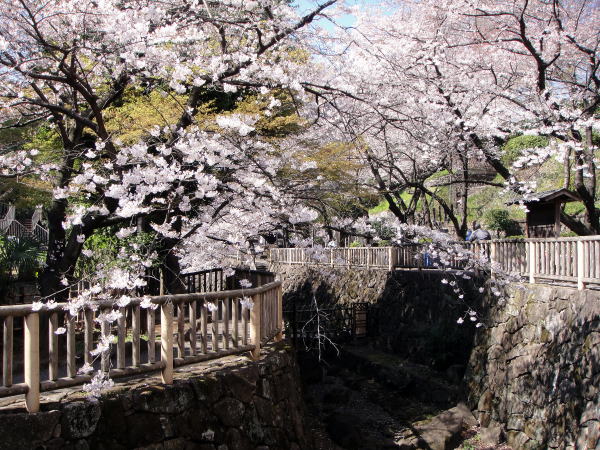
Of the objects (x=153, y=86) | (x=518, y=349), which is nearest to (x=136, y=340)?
(x=153, y=86)

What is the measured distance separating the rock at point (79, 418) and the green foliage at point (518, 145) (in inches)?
974

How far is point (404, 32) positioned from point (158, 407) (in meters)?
12.8

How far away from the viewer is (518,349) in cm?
1105

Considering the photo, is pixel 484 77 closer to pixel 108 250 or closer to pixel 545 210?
pixel 545 210

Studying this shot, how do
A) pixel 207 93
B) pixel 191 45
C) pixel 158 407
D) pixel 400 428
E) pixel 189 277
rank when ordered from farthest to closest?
pixel 207 93
pixel 189 277
pixel 400 428
pixel 191 45
pixel 158 407

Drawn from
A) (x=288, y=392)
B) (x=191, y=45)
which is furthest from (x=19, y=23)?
(x=288, y=392)

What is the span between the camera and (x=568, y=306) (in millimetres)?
9711

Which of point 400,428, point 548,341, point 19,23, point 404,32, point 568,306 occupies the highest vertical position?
point 404,32

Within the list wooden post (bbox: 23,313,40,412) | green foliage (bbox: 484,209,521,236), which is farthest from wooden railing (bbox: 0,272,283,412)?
green foliage (bbox: 484,209,521,236)

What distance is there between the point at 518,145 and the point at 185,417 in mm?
25261

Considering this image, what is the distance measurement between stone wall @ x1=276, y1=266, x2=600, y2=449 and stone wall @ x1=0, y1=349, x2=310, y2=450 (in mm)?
4901

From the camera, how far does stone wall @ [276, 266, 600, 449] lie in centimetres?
895

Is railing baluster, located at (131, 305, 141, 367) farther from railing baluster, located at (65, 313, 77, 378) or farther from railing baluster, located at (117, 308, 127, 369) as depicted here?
railing baluster, located at (65, 313, 77, 378)

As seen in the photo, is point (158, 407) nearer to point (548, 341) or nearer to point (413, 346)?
point (548, 341)
